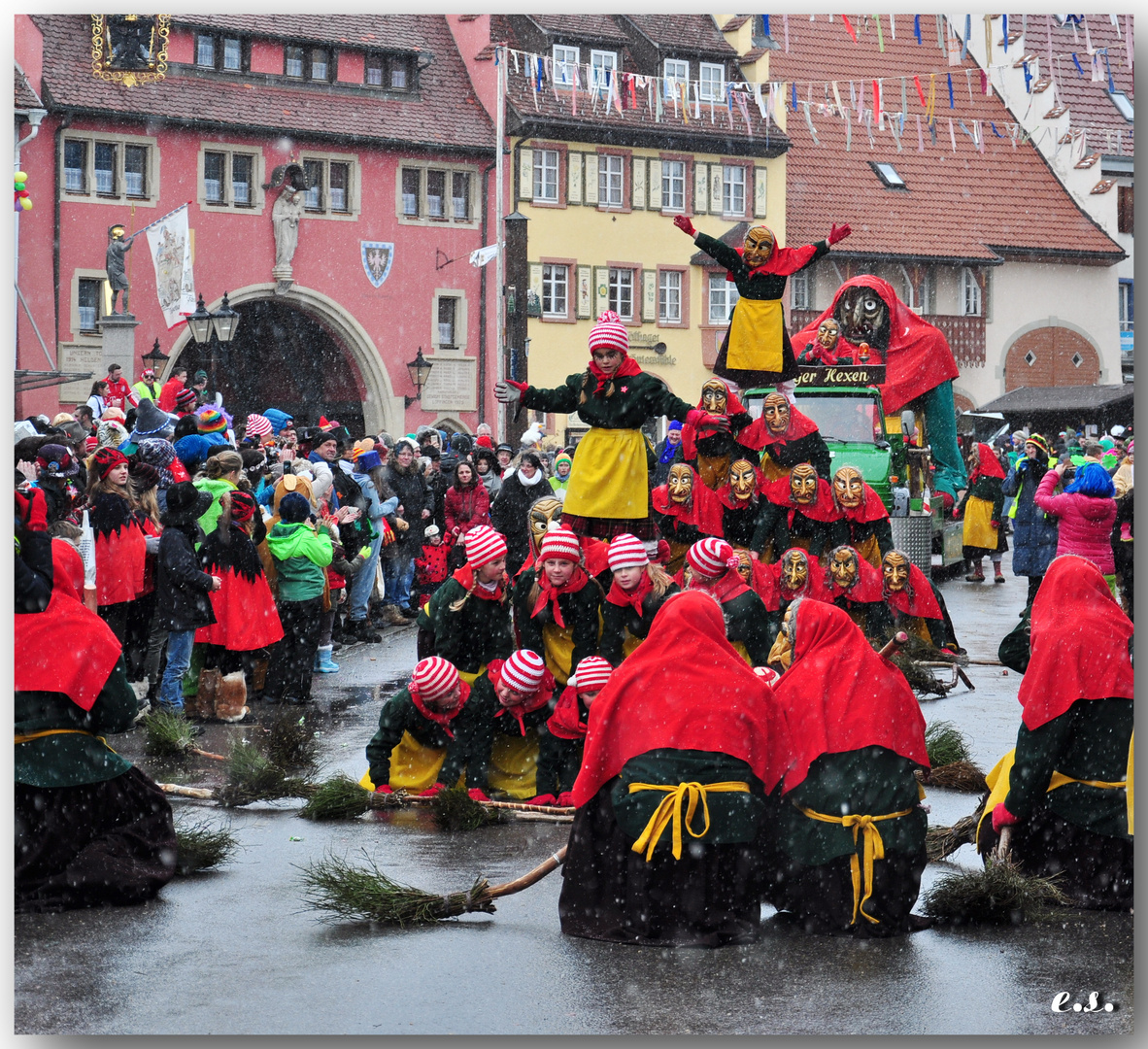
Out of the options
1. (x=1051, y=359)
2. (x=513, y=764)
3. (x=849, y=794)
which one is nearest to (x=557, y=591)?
(x=513, y=764)

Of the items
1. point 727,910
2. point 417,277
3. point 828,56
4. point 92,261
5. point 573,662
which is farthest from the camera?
point 417,277

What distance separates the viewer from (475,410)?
2767cm

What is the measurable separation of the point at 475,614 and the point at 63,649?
2929 mm

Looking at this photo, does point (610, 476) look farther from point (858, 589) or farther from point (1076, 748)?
point (1076, 748)

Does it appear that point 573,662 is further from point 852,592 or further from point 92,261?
point 92,261

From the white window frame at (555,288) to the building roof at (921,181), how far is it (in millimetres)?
4571

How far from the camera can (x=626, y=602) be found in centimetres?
920

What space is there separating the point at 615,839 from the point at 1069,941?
1.64 m

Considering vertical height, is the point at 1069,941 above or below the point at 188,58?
below

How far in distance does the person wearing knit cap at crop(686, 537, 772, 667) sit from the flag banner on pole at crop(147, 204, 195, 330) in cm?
902

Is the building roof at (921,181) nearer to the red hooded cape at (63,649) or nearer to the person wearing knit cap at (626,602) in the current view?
the person wearing knit cap at (626,602)

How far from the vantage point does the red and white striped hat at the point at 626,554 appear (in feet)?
29.8

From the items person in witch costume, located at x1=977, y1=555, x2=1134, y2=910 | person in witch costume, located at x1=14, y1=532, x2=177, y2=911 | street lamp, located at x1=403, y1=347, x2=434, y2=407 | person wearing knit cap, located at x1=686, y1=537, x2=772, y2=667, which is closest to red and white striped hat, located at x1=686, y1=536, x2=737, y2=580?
person wearing knit cap, located at x1=686, y1=537, x2=772, y2=667

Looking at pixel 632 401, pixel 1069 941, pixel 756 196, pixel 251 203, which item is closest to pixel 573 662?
pixel 632 401
